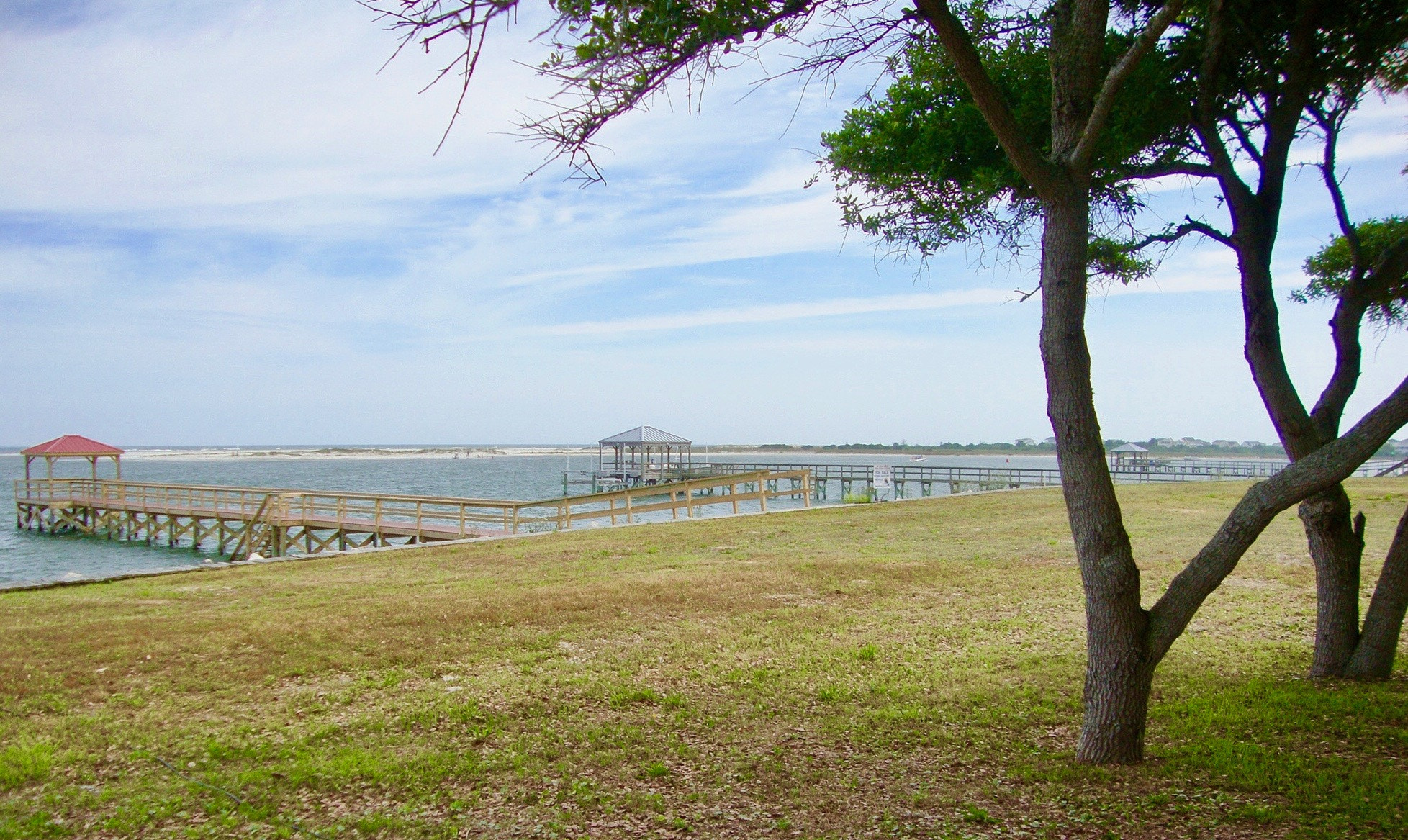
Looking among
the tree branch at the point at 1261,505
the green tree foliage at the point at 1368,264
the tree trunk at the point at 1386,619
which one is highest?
the green tree foliage at the point at 1368,264

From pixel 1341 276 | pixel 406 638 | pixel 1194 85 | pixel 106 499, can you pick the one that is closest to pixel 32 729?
pixel 406 638

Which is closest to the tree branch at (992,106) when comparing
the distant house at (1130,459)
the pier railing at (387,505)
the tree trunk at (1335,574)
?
the tree trunk at (1335,574)

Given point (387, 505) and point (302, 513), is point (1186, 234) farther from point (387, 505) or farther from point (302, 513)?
point (387, 505)

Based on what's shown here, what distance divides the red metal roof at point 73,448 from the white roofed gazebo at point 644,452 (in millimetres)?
24610

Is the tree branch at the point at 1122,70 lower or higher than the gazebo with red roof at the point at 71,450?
higher

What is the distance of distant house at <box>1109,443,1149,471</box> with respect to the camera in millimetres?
55875

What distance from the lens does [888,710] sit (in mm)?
5730

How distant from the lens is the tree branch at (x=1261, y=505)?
4285 mm

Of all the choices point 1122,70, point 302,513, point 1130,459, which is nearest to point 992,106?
point 1122,70

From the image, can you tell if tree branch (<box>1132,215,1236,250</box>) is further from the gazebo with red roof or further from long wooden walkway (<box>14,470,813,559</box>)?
the gazebo with red roof

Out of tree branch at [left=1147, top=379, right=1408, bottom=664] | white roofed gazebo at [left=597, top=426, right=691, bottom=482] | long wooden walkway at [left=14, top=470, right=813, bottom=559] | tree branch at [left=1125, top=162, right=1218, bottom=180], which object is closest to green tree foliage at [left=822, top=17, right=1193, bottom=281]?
tree branch at [left=1125, top=162, right=1218, bottom=180]

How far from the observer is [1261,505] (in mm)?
4344

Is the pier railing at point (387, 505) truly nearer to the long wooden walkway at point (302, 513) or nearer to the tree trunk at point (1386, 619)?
the long wooden walkway at point (302, 513)

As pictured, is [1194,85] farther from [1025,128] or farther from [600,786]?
[600,786]
